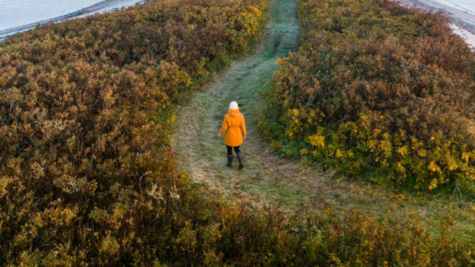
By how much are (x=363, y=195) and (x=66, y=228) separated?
6800 millimetres

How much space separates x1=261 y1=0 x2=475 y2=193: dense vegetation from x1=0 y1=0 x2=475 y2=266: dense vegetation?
2142 mm

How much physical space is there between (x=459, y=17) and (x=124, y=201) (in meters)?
34.0

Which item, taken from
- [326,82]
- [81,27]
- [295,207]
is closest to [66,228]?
[295,207]

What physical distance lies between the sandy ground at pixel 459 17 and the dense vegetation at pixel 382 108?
9.56 meters

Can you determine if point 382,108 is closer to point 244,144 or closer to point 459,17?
point 244,144

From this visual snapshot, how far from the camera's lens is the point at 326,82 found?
12.2 meters

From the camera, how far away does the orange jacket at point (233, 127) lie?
9.58 m

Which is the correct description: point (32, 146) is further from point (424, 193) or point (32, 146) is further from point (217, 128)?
point (424, 193)

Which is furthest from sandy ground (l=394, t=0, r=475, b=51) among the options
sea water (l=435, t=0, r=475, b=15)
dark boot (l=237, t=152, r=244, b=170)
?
dark boot (l=237, t=152, r=244, b=170)

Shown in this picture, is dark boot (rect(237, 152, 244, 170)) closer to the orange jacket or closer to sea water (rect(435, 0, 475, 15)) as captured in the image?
the orange jacket

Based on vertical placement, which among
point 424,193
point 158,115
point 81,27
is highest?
point 81,27

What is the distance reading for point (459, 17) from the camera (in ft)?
97.2

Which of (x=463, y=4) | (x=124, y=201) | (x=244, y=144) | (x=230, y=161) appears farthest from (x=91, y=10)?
(x=463, y=4)

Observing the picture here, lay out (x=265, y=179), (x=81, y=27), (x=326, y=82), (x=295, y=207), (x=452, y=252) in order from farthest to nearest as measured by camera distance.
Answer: (x=81, y=27), (x=326, y=82), (x=265, y=179), (x=295, y=207), (x=452, y=252)
